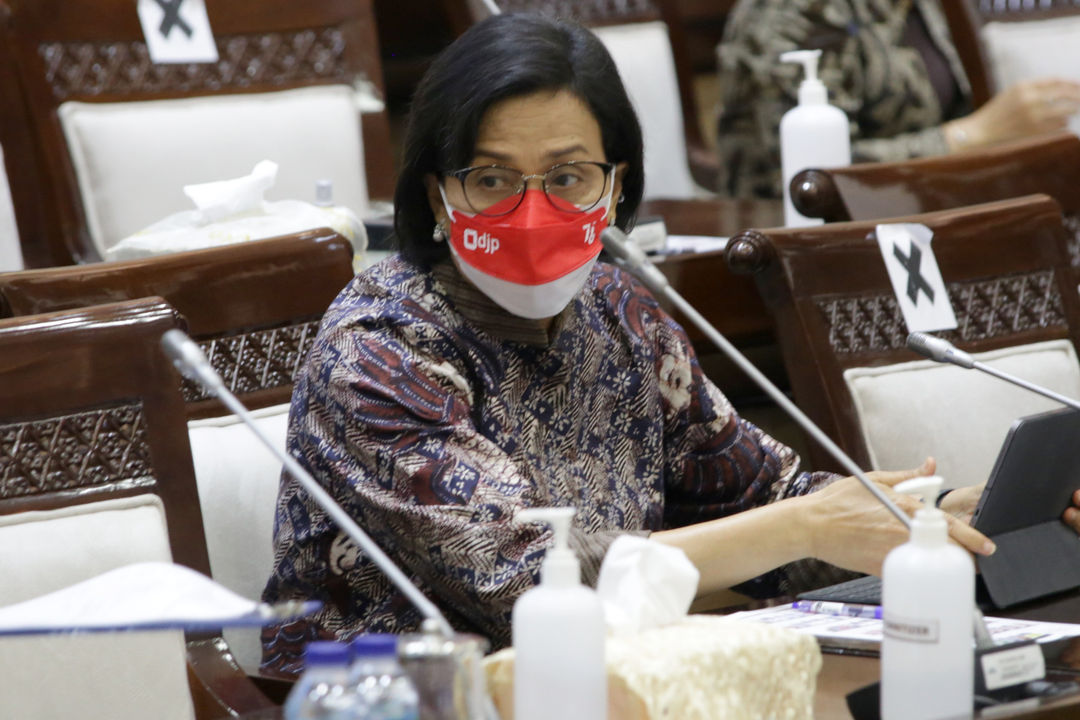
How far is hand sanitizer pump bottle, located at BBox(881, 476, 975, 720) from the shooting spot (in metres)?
0.95

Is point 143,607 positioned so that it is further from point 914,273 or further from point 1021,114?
point 1021,114

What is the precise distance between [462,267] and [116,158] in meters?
1.20

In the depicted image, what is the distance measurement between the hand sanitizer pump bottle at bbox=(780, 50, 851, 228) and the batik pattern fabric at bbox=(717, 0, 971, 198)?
0.51 metres

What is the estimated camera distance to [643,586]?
100cm

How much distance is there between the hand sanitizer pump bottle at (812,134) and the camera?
8.01 feet

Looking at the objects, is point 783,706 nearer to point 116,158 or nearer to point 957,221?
point 957,221

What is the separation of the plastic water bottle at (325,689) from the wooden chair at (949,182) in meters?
1.40

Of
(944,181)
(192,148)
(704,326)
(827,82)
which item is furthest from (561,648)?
(827,82)

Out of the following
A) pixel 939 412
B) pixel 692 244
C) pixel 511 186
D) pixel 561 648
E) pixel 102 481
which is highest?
pixel 511 186

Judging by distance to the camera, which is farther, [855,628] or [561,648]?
[855,628]

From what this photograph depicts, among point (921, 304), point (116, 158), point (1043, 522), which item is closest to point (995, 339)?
point (921, 304)

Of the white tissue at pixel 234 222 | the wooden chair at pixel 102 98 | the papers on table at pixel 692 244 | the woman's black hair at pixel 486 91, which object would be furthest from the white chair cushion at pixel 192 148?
the woman's black hair at pixel 486 91

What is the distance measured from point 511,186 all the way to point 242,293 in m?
0.40

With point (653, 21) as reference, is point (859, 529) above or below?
below
